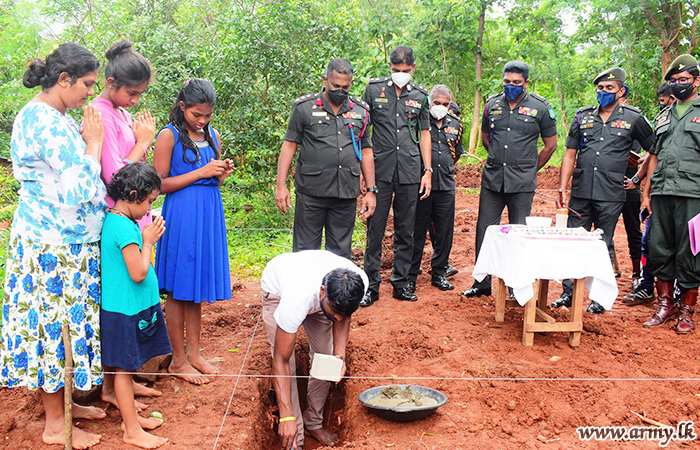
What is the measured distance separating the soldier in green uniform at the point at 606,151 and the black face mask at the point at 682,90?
0.32 metres

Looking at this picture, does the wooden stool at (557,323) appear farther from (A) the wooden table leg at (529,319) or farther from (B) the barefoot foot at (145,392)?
(B) the barefoot foot at (145,392)

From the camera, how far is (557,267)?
3678 mm

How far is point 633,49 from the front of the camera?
34.2 feet

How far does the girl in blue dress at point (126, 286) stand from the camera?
260 centimetres

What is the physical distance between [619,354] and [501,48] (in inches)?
499

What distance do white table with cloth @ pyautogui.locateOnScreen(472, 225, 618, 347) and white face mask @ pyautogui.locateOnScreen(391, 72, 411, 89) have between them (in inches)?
63.6

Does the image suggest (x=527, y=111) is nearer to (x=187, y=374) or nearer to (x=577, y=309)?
(x=577, y=309)

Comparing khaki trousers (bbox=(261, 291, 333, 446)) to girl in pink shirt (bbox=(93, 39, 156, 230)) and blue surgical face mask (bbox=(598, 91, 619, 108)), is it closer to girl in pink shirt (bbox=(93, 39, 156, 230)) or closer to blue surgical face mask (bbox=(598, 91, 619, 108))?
girl in pink shirt (bbox=(93, 39, 156, 230))

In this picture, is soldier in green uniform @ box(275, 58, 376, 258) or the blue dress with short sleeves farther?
soldier in green uniform @ box(275, 58, 376, 258)

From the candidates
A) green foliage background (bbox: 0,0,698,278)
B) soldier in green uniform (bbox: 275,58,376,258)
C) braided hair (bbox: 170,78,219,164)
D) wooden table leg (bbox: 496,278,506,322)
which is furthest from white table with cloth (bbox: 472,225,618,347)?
green foliage background (bbox: 0,0,698,278)

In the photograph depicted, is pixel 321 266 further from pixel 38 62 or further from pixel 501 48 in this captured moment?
pixel 501 48

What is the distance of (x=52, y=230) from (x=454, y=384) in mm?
2435

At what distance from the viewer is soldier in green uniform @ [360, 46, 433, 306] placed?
15.1 ft

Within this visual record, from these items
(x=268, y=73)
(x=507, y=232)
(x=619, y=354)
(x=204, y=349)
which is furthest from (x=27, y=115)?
(x=268, y=73)
